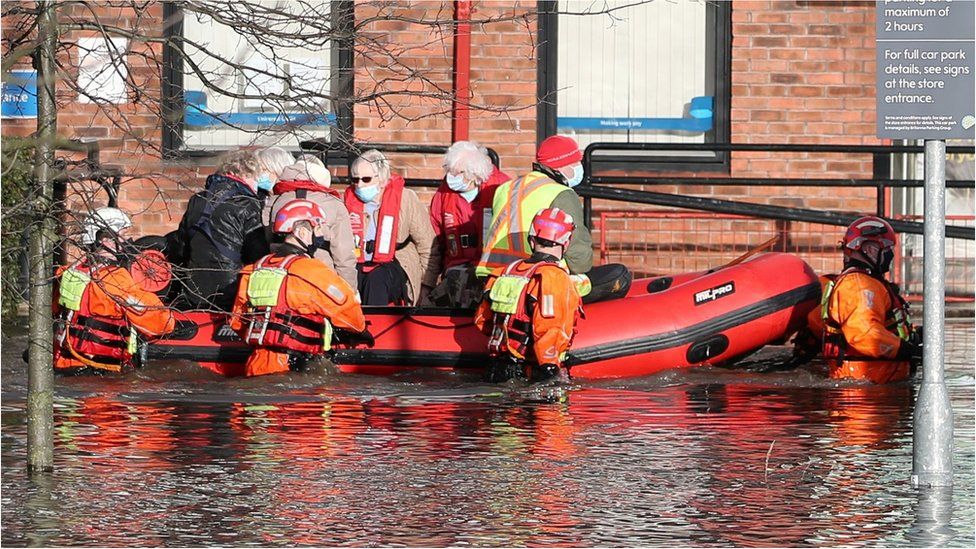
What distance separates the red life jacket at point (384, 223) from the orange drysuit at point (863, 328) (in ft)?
10.3

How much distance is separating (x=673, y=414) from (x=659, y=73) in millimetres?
8016

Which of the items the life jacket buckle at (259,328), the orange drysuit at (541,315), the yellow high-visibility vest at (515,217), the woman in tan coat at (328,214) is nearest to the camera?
the orange drysuit at (541,315)

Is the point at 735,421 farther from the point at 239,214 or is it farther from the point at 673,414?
the point at 239,214

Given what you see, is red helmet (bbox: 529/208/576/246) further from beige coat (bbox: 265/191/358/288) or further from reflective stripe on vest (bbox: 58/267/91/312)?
reflective stripe on vest (bbox: 58/267/91/312)

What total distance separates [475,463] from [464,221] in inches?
200

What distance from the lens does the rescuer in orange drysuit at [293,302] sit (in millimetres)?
11922

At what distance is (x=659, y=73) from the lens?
18.2 m

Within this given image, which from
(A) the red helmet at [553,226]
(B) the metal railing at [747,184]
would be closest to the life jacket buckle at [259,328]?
(A) the red helmet at [553,226]

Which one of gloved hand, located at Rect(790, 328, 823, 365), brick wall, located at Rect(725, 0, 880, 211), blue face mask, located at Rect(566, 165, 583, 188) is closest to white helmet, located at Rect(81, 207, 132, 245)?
blue face mask, located at Rect(566, 165, 583, 188)

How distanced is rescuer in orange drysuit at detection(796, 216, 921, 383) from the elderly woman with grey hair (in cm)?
310

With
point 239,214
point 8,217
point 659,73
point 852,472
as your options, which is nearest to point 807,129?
point 659,73

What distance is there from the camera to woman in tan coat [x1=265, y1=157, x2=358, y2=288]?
12.6 m

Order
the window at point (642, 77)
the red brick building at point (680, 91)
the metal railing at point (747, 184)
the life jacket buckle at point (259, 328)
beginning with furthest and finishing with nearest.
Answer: the window at point (642, 77)
the red brick building at point (680, 91)
the metal railing at point (747, 184)
the life jacket buckle at point (259, 328)

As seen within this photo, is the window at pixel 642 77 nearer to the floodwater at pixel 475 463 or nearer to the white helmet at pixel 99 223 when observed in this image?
the floodwater at pixel 475 463
